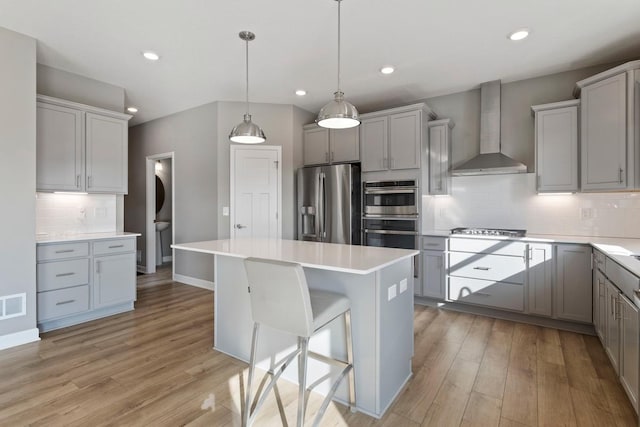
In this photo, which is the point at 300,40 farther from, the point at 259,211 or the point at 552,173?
the point at 552,173

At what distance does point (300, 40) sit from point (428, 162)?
2.16 meters

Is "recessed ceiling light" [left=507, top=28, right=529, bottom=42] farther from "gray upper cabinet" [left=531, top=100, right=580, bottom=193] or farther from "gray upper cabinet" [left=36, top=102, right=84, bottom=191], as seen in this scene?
"gray upper cabinet" [left=36, top=102, right=84, bottom=191]

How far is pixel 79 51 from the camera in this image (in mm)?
3100

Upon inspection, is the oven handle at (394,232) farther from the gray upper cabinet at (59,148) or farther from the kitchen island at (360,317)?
the gray upper cabinet at (59,148)

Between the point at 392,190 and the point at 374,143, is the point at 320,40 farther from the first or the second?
the point at 392,190

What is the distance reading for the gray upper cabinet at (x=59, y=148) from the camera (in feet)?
10.5

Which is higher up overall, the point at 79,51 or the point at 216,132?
the point at 79,51

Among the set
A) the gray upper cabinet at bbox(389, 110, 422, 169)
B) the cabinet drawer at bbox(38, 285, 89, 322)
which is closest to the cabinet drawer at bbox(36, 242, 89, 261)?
the cabinet drawer at bbox(38, 285, 89, 322)

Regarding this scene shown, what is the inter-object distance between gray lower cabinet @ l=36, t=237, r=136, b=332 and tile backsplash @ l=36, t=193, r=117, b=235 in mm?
630

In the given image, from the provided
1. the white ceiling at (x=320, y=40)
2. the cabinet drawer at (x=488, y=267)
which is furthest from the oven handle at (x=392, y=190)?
the white ceiling at (x=320, y=40)

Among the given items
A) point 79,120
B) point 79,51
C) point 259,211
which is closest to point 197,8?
point 79,51

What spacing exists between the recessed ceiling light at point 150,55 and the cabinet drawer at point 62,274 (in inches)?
86.5

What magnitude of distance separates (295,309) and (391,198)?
106 inches

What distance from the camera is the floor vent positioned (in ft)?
8.86
